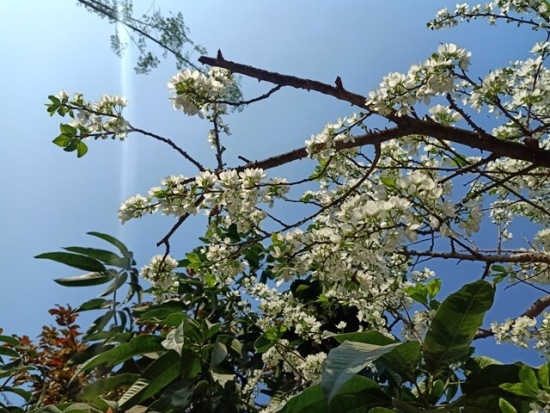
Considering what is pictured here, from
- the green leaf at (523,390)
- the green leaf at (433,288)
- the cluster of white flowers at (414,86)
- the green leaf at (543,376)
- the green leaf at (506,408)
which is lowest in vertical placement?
the green leaf at (506,408)

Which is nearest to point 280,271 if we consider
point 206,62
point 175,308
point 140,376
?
point 175,308

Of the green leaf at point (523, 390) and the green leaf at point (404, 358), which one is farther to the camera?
the green leaf at point (404, 358)

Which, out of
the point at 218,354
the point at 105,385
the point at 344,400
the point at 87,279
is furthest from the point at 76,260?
the point at 344,400

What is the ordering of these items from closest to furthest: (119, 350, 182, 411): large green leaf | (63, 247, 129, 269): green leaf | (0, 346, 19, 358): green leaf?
(119, 350, 182, 411): large green leaf < (0, 346, 19, 358): green leaf < (63, 247, 129, 269): green leaf

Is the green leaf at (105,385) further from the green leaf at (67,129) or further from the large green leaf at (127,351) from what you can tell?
the green leaf at (67,129)

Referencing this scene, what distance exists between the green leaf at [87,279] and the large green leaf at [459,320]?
1327mm

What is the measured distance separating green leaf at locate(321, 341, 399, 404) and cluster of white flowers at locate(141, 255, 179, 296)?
136cm

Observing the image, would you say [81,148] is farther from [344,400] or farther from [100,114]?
[344,400]

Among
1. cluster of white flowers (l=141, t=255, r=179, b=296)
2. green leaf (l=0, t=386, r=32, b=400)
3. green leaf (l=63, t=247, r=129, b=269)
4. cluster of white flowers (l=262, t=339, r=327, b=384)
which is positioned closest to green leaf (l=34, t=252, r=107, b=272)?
green leaf (l=63, t=247, r=129, b=269)

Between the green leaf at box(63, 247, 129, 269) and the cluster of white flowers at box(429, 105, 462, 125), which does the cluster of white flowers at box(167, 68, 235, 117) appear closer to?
the green leaf at box(63, 247, 129, 269)

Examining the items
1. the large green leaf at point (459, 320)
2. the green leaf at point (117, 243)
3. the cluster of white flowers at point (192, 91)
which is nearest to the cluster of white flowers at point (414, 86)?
the cluster of white flowers at point (192, 91)

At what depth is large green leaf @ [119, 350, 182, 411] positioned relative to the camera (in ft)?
4.49

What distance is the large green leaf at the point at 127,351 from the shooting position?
147 centimetres

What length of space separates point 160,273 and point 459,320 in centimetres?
146
